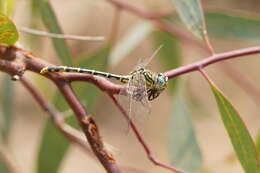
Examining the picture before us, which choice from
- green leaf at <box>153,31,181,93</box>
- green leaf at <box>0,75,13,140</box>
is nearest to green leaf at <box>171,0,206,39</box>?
green leaf at <box>153,31,181,93</box>

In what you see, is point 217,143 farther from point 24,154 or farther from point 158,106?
point 24,154

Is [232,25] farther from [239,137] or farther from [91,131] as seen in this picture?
[91,131]

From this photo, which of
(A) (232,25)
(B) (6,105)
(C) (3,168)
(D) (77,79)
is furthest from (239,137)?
(B) (6,105)

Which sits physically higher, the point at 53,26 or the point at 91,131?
the point at 53,26

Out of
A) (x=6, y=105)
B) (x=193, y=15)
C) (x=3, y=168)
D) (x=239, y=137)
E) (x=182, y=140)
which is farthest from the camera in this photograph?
(x=6, y=105)

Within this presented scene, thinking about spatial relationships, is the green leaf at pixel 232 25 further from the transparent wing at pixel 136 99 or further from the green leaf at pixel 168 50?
the transparent wing at pixel 136 99

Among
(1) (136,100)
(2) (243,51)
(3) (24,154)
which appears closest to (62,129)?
(1) (136,100)

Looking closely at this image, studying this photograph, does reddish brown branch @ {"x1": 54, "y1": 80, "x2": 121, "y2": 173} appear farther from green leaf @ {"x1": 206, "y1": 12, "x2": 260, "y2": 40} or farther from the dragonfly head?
green leaf @ {"x1": 206, "y1": 12, "x2": 260, "y2": 40}
